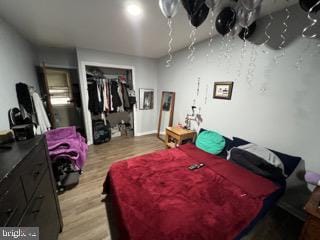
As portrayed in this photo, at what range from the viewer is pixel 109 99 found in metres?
3.61

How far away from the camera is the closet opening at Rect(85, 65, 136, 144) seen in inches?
134

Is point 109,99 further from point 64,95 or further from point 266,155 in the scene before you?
point 266,155

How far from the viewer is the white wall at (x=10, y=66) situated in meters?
1.65

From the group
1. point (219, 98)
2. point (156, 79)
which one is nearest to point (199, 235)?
point (219, 98)

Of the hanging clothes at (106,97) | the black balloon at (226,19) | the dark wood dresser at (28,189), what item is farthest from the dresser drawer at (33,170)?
the hanging clothes at (106,97)

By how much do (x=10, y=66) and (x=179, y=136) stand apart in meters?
2.72

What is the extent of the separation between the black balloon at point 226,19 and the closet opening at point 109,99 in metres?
2.67

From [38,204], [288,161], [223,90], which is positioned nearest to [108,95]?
[223,90]

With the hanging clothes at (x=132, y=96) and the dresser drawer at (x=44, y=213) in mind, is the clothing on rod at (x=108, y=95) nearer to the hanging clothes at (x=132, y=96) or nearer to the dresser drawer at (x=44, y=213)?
the hanging clothes at (x=132, y=96)

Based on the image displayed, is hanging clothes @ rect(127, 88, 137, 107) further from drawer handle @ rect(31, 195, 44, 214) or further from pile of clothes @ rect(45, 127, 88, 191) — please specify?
drawer handle @ rect(31, 195, 44, 214)

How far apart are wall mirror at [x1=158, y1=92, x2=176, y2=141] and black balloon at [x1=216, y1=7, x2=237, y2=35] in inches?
81.2

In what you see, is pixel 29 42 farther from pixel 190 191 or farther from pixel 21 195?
pixel 190 191

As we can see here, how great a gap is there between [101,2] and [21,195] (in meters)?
1.78

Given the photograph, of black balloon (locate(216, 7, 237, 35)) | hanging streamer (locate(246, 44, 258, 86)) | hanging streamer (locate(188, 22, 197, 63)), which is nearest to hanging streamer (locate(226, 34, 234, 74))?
hanging streamer (locate(246, 44, 258, 86))
